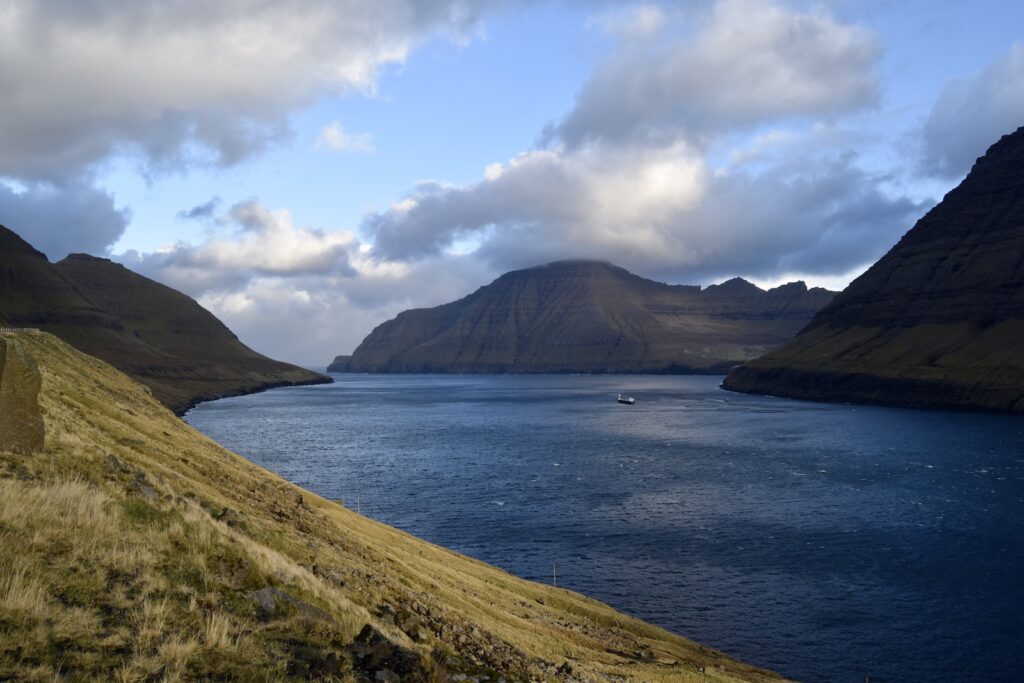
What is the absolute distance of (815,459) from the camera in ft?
355

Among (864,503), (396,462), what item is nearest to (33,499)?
(864,503)

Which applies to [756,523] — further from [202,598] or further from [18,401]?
[18,401]

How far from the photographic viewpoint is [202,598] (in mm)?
14969

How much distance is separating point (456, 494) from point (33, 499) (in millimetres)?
68973

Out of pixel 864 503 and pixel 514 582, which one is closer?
pixel 514 582

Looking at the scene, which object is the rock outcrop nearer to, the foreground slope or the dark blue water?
the foreground slope

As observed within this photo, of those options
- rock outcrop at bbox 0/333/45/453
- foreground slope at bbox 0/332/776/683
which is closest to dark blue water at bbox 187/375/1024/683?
foreground slope at bbox 0/332/776/683

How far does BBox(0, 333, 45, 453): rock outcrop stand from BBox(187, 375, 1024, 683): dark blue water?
38.4 metres

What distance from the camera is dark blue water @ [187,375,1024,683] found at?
44500 millimetres

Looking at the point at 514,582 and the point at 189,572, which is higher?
the point at 189,572

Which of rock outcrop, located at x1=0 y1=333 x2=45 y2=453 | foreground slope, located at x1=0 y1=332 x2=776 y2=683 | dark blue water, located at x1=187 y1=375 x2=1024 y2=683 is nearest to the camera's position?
foreground slope, located at x1=0 y1=332 x2=776 y2=683

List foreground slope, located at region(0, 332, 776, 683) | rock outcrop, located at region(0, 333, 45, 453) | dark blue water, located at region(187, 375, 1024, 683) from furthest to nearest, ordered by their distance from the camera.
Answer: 1. dark blue water, located at region(187, 375, 1024, 683)
2. rock outcrop, located at region(0, 333, 45, 453)
3. foreground slope, located at region(0, 332, 776, 683)

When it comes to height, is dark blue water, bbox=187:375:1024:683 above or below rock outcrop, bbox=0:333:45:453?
below

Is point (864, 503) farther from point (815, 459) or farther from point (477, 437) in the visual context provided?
point (477, 437)
